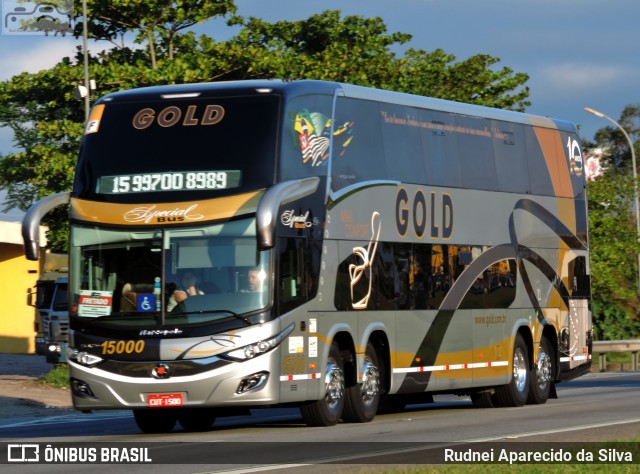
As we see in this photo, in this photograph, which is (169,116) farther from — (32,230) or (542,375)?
(542,375)

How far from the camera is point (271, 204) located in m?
17.3

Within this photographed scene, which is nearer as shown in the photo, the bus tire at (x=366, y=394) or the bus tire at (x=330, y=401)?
the bus tire at (x=330, y=401)

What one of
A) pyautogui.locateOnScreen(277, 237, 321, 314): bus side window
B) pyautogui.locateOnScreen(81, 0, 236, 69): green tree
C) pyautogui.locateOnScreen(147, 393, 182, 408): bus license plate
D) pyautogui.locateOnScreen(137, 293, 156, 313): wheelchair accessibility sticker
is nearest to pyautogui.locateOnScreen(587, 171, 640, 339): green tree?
pyautogui.locateOnScreen(81, 0, 236, 69): green tree

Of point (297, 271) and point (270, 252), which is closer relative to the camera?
point (270, 252)

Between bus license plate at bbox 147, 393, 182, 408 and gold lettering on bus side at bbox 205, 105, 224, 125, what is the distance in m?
3.39

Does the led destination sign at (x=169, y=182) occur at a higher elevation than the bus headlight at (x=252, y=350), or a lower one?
higher

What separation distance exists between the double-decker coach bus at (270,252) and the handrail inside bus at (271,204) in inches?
1.0

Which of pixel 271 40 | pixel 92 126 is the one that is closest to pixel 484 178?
pixel 92 126

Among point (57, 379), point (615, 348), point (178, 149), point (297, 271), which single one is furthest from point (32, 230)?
point (615, 348)

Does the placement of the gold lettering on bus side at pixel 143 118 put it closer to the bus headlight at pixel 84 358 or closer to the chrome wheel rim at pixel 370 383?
the bus headlight at pixel 84 358

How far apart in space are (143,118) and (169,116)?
13.4 inches

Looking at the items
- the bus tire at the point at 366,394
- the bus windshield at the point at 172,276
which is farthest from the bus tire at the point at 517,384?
the bus windshield at the point at 172,276

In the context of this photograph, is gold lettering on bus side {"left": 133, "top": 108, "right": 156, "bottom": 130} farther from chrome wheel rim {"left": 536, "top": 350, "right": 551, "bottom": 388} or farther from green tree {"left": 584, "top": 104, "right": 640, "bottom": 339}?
green tree {"left": 584, "top": 104, "right": 640, "bottom": 339}

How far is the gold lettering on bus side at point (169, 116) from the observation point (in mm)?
19000
